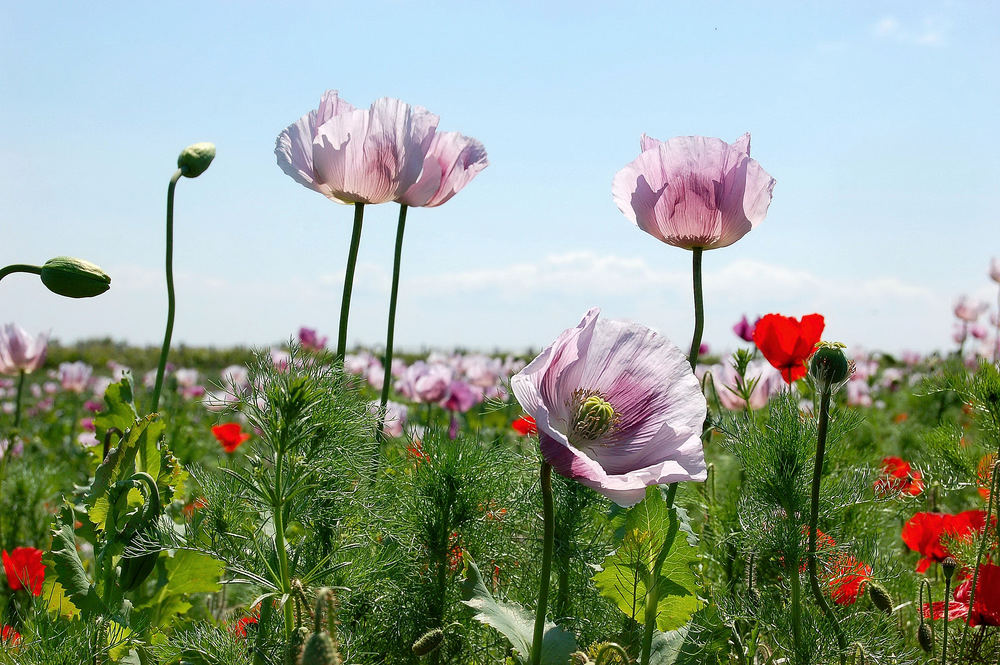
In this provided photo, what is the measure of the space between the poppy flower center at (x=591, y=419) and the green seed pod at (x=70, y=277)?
2.89 ft

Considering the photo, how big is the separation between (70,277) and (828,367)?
130 centimetres

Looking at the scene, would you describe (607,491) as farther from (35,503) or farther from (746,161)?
(35,503)

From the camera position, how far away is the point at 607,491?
1107 mm

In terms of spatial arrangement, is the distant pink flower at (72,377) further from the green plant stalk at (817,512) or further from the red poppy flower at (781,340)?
the green plant stalk at (817,512)

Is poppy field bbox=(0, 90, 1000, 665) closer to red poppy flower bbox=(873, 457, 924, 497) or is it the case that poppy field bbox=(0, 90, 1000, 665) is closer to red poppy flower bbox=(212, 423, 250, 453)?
red poppy flower bbox=(873, 457, 924, 497)

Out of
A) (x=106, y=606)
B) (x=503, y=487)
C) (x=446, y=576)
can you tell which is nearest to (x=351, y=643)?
(x=446, y=576)

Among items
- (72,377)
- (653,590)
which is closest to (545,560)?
(653,590)

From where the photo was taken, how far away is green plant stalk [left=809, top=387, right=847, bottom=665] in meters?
1.44

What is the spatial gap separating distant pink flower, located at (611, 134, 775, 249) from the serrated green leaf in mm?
647

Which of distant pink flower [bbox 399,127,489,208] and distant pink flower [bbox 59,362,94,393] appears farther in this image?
distant pink flower [bbox 59,362,94,393]

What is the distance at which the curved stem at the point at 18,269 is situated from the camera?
1.53 metres

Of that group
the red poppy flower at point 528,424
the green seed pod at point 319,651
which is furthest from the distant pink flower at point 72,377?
the green seed pod at point 319,651

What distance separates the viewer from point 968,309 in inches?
339

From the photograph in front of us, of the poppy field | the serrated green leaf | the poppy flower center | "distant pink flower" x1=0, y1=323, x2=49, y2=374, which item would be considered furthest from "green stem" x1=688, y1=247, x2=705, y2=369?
"distant pink flower" x1=0, y1=323, x2=49, y2=374
